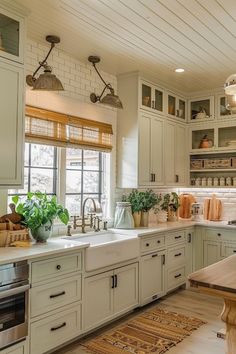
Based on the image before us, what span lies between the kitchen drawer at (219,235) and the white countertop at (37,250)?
2.23m

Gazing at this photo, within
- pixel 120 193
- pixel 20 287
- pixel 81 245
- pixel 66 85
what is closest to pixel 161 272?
pixel 120 193

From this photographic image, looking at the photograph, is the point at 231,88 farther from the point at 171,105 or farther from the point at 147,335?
the point at 171,105

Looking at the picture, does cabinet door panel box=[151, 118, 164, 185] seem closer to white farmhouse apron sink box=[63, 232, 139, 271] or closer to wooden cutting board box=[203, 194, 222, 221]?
wooden cutting board box=[203, 194, 222, 221]

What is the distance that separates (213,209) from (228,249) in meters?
0.78

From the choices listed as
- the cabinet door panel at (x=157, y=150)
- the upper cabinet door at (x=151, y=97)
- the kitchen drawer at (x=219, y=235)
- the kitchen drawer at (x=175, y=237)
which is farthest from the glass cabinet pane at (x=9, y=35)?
the kitchen drawer at (x=219, y=235)

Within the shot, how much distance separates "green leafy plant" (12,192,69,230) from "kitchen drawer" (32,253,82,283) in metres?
0.37

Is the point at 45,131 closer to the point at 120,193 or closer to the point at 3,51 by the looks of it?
the point at 3,51

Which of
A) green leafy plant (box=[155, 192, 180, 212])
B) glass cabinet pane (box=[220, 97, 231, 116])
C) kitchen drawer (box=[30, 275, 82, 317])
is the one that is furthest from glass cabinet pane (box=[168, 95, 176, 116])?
kitchen drawer (box=[30, 275, 82, 317])

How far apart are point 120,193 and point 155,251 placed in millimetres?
866

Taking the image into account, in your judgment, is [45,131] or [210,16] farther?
[45,131]

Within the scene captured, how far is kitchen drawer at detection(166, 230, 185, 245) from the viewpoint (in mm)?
4191

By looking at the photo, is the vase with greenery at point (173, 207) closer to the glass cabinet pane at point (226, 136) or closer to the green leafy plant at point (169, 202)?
the green leafy plant at point (169, 202)

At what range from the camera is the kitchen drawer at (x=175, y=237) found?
13.8 ft

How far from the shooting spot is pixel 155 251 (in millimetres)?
3934
